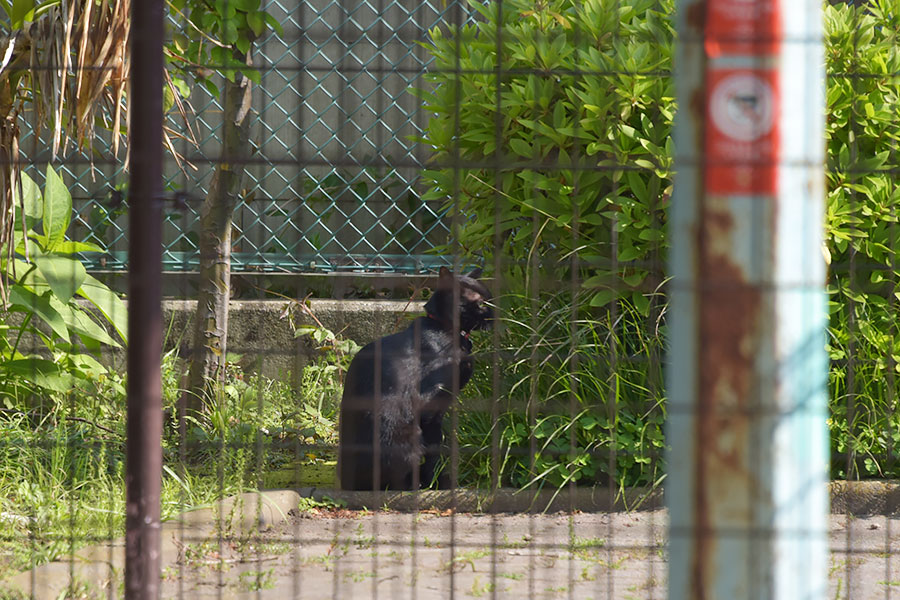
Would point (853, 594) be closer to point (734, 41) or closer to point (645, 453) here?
point (645, 453)

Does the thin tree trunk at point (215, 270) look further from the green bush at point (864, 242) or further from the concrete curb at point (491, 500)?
the green bush at point (864, 242)

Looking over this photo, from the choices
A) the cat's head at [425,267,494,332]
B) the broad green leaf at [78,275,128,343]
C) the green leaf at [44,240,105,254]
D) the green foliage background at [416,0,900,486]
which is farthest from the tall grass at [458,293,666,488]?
the green leaf at [44,240,105,254]

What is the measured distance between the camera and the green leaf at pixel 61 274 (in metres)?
3.53

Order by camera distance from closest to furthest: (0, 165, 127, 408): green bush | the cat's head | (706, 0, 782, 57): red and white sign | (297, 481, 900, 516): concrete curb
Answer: (706, 0, 782, 57): red and white sign → (0, 165, 127, 408): green bush → (297, 481, 900, 516): concrete curb → the cat's head

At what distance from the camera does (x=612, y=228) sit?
3832 mm

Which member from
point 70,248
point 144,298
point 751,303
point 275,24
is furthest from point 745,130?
point 70,248

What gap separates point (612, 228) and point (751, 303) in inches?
93.5

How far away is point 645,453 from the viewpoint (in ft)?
12.5

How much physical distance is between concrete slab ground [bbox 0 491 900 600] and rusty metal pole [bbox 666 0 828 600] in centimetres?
85

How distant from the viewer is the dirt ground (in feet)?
8.89

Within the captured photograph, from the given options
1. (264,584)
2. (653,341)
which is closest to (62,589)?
(264,584)

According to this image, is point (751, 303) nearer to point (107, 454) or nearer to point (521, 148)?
point (521, 148)

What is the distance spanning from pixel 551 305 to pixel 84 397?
2.01 metres

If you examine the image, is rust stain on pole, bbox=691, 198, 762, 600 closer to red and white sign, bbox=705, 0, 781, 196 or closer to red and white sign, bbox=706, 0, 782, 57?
red and white sign, bbox=705, 0, 781, 196
